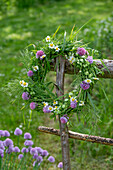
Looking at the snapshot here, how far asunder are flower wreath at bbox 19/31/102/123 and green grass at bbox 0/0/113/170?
0.11 meters

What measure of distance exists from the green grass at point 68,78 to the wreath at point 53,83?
107 mm

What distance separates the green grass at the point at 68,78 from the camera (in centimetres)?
301

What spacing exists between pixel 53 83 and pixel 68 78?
2.68 metres

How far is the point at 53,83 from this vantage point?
2.09 metres

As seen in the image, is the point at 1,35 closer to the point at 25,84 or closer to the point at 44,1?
the point at 44,1

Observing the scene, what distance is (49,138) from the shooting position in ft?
11.3

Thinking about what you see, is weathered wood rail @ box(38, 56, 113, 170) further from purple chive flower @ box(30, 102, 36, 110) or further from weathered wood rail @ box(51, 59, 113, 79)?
purple chive flower @ box(30, 102, 36, 110)

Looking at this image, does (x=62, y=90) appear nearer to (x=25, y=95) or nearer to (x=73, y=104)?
(x=73, y=104)

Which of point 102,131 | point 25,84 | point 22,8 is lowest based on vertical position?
point 102,131

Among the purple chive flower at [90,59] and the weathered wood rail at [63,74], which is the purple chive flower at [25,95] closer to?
the weathered wood rail at [63,74]

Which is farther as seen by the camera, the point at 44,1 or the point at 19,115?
the point at 44,1

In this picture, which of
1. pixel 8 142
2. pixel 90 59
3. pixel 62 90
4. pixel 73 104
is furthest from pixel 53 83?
pixel 8 142

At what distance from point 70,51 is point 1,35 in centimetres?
511

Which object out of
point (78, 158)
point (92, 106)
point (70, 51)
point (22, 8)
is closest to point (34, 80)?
point (70, 51)
